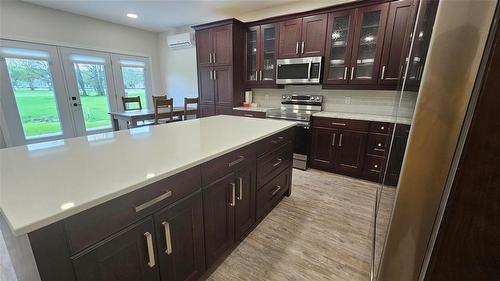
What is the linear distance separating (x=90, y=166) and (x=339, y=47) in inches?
128

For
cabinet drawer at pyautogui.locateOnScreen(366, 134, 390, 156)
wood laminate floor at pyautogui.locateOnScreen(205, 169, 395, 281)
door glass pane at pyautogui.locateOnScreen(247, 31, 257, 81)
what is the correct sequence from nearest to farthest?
wood laminate floor at pyautogui.locateOnScreen(205, 169, 395, 281), cabinet drawer at pyautogui.locateOnScreen(366, 134, 390, 156), door glass pane at pyautogui.locateOnScreen(247, 31, 257, 81)

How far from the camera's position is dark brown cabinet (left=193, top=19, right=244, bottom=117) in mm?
3734

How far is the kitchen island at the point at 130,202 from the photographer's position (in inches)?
27.2

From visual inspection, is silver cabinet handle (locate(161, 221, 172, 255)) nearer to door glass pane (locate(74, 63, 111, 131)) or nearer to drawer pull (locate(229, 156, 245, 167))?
drawer pull (locate(229, 156, 245, 167))

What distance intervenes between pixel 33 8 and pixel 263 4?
3977 millimetres

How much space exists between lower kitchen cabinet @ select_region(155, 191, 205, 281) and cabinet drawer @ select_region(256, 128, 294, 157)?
2.31ft

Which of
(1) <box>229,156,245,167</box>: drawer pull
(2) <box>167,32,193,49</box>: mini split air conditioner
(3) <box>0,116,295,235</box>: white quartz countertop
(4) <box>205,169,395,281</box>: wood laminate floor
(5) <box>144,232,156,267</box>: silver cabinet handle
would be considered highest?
(2) <box>167,32,193,49</box>: mini split air conditioner

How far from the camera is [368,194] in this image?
2.56 meters

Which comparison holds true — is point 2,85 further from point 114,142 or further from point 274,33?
point 274,33

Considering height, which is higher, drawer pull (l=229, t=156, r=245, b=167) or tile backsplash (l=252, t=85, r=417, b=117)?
tile backsplash (l=252, t=85, r=417, b=117)

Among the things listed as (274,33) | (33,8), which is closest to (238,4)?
(274,33)

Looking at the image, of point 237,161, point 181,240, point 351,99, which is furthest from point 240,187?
point 351,99

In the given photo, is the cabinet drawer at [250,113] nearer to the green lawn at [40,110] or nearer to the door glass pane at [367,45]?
the door glass pane at [367,45]

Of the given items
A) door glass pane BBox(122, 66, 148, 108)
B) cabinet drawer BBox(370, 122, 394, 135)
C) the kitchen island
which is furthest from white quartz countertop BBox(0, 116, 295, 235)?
door glass pane BBox(122, 66, 148, 108)
